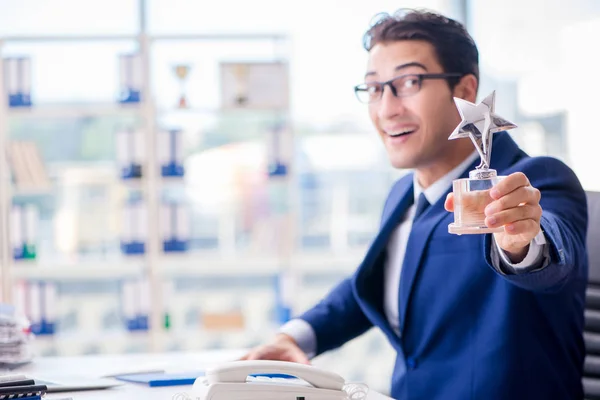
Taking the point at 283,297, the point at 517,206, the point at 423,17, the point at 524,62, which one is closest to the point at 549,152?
the point at 524,62

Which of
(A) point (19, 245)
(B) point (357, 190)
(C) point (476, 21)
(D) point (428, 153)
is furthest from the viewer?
(B) point (357, 190)

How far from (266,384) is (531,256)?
506 mm

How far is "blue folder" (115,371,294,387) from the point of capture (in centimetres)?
160

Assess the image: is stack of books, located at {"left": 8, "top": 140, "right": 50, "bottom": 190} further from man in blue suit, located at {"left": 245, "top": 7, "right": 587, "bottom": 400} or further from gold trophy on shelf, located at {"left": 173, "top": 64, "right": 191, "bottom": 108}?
man in blue suit, located at {"left": 245, "top": 7, "right": 587, "bottom": 400}

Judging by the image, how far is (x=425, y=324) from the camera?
5.57ft

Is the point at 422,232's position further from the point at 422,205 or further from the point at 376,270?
the point at 376,270

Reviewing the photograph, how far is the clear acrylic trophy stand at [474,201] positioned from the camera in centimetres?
123

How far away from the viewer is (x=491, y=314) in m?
1.59

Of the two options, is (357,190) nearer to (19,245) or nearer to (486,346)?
(19,245)

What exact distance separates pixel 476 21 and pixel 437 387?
377cm

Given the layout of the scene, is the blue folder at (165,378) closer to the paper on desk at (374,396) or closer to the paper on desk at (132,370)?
the paper on desk at (132,370)

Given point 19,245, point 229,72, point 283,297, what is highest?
point 229,72

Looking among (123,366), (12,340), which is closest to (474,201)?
(123,366)

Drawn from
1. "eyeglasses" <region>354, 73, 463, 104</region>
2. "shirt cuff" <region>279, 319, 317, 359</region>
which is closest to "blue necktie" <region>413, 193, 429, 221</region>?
"eyeglasses" <region>354, 73, 463, 104</region>
